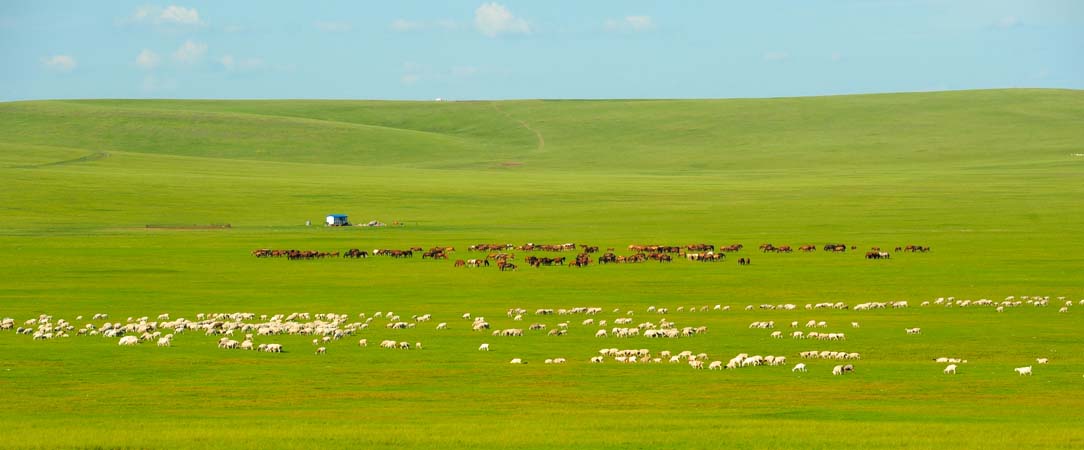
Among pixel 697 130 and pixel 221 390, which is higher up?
pixel 697 130

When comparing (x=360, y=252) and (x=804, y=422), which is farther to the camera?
(x=360, y=252)

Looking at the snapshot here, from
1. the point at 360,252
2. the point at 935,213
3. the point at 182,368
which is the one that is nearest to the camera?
the point at 182,368

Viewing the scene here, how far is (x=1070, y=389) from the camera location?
19500 millimetres

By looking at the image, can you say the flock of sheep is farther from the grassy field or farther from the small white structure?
the small white structure

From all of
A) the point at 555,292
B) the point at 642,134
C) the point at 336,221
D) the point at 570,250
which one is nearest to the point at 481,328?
the point at 555,292

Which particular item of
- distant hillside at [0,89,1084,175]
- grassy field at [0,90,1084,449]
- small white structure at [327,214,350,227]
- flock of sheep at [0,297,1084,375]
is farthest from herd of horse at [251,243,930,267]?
distant hillside at [0,89,1084,175]

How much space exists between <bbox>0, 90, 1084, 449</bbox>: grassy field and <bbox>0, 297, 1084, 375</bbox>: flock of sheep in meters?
0.44

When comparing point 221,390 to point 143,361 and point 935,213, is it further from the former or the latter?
point 935,213

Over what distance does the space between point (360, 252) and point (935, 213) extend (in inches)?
1470

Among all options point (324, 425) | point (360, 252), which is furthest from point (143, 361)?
point (360, 252)

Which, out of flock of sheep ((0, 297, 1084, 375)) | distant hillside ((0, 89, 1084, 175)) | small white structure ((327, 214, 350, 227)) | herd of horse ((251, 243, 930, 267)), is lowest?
flock of sheep ((0, 297, 1084, 375))

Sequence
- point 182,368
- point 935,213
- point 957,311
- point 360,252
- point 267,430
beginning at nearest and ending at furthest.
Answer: point 267,430
point 182,368
point 957,311
point 360,252
point 935,213

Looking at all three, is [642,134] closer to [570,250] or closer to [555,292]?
[570,250]

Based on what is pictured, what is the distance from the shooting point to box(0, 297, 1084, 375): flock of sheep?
23.1 meters
